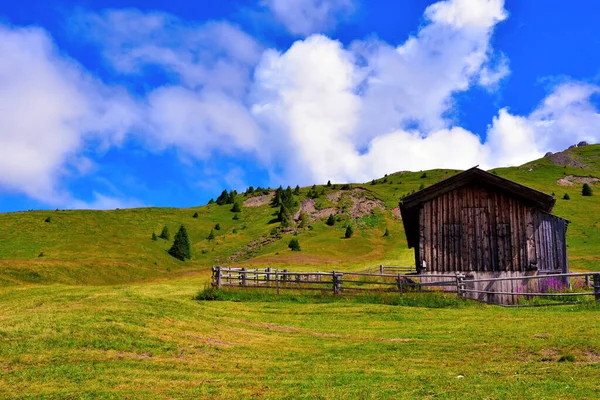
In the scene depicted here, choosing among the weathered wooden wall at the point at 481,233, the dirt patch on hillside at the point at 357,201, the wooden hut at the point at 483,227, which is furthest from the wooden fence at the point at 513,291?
the dirt patch on hillside at the point at 357,201

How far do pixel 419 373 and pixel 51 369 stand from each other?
26.5 ft

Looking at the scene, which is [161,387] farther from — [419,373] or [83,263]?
[83,263]

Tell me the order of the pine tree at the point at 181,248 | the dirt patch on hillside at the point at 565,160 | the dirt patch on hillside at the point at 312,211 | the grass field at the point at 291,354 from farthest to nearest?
the dirt patch on hillside at the point at 565,160 → the dirt patch on hillside at the point at 312,211 → the pine tree at the point at 181,248 → the grass field at the point at 291,354

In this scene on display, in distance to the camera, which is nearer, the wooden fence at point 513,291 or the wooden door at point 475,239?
the wooden fence at point 513,291

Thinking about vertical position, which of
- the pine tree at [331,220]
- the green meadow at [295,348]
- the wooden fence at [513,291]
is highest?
the pine tree at [331,220]

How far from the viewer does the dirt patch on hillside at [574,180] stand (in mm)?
105137

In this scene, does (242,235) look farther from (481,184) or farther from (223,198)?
(481,184)

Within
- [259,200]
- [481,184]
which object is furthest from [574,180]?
[481,184]

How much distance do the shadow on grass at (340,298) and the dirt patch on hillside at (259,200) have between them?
96.8 metres

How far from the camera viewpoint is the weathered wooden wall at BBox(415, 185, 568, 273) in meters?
25.0

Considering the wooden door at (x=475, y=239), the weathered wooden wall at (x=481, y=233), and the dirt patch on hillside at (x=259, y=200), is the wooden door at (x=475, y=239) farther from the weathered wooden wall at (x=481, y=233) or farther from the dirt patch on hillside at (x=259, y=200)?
the dirt patch on hillside at (x=259, y=200)

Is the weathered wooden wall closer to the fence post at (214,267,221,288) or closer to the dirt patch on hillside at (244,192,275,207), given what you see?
the fence post at (214,267,221,288)

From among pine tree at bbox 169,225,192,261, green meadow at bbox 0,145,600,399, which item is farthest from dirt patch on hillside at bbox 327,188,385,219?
green meadow at bbox 0,145,600,399

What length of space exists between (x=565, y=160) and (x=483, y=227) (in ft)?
433
